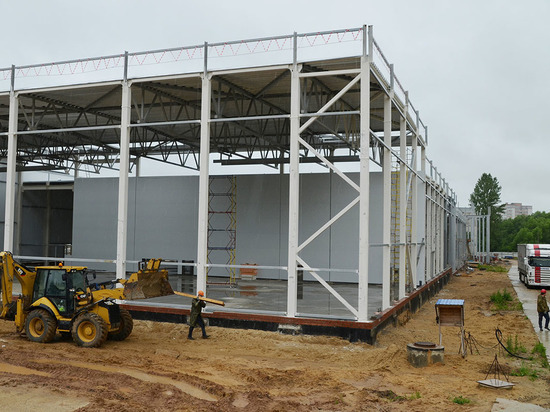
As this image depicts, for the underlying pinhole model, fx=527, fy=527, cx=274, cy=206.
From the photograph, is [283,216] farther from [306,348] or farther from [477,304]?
[306,348]

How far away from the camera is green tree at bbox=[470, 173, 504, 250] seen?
95.4 m

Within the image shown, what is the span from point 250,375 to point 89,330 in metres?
4.58

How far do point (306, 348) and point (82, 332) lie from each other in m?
5.40

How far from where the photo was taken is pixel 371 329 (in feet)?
42.3

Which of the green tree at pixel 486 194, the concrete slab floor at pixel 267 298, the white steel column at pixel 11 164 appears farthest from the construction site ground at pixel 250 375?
the green tree at pixel 486 194

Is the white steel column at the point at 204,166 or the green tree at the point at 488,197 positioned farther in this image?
the green tree at the point at 488,197

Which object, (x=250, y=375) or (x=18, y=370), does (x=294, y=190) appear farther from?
(x=18, y=370)

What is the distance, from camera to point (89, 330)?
1260cm

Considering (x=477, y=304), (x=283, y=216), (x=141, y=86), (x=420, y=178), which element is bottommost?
(x=477, y=304)

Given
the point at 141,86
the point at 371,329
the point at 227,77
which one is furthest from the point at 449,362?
the point at 141,86

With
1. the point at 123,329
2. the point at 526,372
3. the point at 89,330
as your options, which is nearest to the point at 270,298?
the point at 123,329

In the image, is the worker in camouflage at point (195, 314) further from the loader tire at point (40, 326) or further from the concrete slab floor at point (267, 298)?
the loader tire at point (40, 326)

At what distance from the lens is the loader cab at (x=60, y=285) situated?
12820mm

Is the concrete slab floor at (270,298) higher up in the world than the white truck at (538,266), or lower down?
lower down
